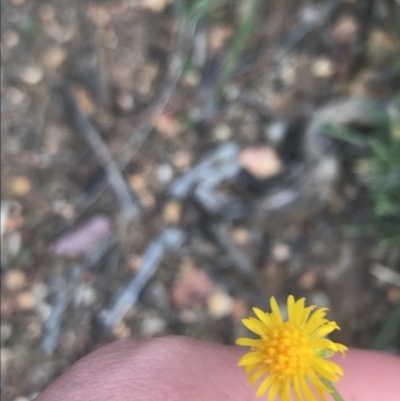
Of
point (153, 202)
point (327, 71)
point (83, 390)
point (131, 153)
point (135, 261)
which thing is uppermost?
point (327, 71)

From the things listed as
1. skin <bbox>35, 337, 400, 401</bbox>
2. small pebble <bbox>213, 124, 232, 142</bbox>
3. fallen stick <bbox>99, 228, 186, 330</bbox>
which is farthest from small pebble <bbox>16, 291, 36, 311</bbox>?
small pebble <bbox>213, 124, 232, 142</bbox>

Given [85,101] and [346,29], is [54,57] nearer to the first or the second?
[85,101]

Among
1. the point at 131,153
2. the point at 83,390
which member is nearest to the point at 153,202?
the point at 131,153

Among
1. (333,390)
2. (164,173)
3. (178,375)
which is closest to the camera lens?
(333,390)

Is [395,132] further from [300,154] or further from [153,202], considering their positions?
[153,202]

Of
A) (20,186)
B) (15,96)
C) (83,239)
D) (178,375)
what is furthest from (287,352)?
(15,96)

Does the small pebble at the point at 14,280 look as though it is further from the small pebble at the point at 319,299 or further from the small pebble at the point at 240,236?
the small pebble at the point at 319,299
